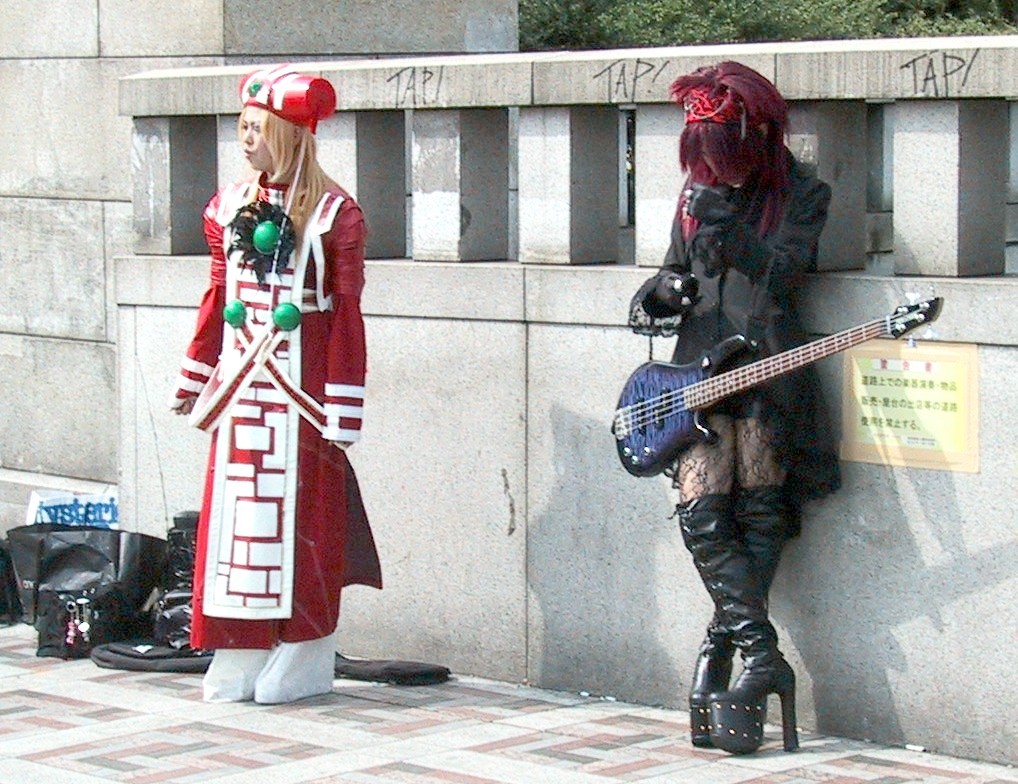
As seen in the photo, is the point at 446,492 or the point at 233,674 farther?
the point at 446,492

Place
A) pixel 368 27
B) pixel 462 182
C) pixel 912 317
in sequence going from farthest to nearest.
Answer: pixel 368 27 < pixel 462 182 < pixel 912 317

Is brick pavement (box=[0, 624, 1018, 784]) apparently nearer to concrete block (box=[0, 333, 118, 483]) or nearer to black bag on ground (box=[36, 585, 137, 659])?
black bag on ground (box=[36, 585, 137, 659])

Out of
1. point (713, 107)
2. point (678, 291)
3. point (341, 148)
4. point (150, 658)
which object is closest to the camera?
point (713, 107)

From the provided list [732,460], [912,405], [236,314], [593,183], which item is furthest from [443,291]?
[912,405]

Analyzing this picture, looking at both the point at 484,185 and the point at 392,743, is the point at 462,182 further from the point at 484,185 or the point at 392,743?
the point at 392,743

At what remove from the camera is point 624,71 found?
7.51 meters

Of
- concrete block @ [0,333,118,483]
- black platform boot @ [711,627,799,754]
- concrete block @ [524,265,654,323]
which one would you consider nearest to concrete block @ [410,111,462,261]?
concrete block @ [524,265,654,323]

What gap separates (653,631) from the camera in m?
7.61

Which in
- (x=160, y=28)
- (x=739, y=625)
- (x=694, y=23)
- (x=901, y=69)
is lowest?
(x=739, y=625)

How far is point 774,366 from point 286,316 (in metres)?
1.78

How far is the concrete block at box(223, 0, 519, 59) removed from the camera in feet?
33.1

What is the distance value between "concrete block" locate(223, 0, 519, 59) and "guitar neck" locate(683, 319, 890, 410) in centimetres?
394

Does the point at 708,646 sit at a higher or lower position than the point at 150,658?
higher

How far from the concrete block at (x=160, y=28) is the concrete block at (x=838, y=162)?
146 inches
